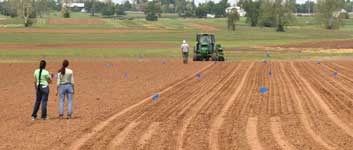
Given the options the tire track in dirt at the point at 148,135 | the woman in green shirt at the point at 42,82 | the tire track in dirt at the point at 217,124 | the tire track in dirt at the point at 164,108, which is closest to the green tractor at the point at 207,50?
the tire track in dirt at the point at 164,108

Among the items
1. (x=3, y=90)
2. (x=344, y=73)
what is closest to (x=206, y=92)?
(x=3, y=90)

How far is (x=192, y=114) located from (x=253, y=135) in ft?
12.6

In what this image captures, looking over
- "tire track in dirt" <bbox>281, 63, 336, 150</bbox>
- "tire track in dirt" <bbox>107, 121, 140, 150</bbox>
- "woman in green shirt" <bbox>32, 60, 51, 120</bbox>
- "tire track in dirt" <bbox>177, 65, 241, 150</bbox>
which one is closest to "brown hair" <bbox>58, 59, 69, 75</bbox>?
"woman in green shirt" <bbox>32, 60, 51, 120</bbox>

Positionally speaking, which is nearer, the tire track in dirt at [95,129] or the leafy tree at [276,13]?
the tire track in dirt at [95,129]

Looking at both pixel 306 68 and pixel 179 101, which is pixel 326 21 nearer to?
pixel 306 68

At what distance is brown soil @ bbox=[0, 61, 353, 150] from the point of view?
12984 mm

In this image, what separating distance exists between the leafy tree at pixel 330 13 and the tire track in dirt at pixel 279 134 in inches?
4806

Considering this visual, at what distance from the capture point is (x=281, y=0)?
5256 inches

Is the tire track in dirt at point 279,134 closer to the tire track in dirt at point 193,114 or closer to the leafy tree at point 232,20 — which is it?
the tire track in dirt at point 193,114

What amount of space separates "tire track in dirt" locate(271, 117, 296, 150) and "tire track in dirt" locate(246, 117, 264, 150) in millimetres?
383

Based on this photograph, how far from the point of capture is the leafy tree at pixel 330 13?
136 m

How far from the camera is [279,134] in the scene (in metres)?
13.8

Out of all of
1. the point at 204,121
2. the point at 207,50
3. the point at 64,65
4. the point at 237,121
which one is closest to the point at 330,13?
the point at 207,50

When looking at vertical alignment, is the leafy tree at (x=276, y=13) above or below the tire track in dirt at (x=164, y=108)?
above
